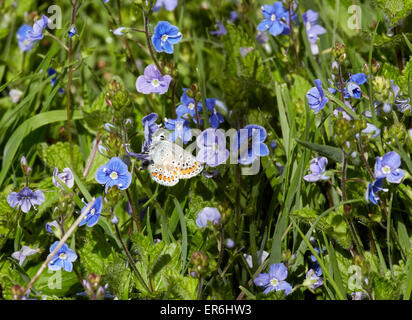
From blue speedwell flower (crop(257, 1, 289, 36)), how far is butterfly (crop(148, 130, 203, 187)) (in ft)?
3.29

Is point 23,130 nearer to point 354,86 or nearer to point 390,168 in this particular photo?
point 354,86

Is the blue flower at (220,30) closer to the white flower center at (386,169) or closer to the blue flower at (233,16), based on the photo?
the blue flower at (233,16)

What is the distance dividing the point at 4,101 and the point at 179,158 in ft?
4.82

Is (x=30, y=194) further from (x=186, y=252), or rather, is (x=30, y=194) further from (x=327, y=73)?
(x=327, y=73)

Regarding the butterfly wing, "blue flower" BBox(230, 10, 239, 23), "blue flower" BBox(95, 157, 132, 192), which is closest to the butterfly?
the butterfly wing

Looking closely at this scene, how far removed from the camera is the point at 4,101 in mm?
3057

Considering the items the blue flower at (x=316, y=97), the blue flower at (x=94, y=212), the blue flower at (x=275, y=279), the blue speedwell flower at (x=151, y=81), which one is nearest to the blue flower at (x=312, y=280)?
the blue flower at (x=275, y=279)

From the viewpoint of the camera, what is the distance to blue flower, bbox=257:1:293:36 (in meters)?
2.77

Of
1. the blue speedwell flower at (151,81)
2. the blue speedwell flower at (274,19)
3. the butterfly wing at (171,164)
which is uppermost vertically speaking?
the blue speedwell flower at (274,19)

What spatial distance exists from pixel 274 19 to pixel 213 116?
2.46 feet

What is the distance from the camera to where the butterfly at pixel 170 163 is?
6.83ft

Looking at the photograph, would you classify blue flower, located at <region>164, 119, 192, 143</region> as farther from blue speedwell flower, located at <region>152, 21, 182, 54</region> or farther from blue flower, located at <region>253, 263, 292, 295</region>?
blue flower, located at <region>253, 263, 292, 295</region>

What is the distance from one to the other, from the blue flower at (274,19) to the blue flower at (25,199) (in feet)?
4.63

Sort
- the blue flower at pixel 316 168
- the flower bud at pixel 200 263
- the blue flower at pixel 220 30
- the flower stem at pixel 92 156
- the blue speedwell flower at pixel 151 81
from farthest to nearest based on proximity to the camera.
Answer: the blue flower at pixel 220 30
the flower stem at pixel 92 156
the blue speedwell flower at pixel 151 81
the blue flower at pixel 316 168
the flower bud at pixel 200 263
